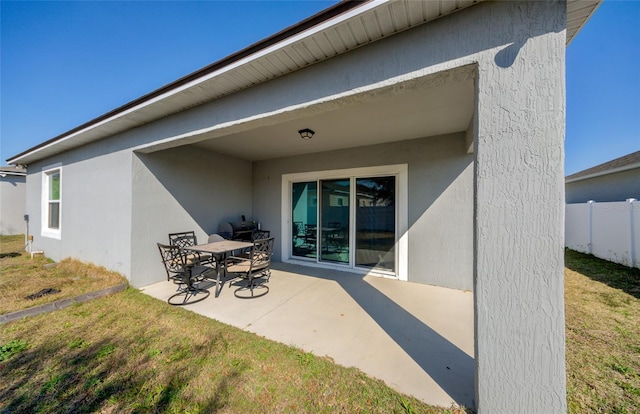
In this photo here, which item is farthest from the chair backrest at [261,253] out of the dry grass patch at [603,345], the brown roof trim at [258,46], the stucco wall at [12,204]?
the stucco wall at [12,204]

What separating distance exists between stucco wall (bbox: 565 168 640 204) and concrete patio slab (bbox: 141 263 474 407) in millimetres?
→ 9005

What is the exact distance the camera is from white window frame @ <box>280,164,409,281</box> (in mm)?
4727

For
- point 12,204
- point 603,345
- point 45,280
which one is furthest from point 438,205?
point 12,204

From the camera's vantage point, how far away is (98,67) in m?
5.11

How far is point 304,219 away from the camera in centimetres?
611

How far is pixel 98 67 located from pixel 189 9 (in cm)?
276

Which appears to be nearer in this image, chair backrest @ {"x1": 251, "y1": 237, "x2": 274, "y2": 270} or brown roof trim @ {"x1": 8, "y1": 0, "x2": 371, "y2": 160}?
brown roof trim @ {"x1": 8, "y1": 0, "x2": 371, "y2": 160}

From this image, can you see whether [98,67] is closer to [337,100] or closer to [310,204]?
[310,204]

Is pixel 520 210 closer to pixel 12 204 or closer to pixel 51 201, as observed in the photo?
pixel 51 201

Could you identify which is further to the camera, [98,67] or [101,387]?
[98,67]

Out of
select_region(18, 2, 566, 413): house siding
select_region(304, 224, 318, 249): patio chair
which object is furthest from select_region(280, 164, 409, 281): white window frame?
select_region(18, 2, 566, 413): house siding

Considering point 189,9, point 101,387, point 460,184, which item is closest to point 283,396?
point 101,387

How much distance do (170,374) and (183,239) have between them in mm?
3383

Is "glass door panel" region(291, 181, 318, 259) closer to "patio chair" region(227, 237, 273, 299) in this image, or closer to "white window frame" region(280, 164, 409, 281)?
"white window frame" region(280, 164, 409, 281)
